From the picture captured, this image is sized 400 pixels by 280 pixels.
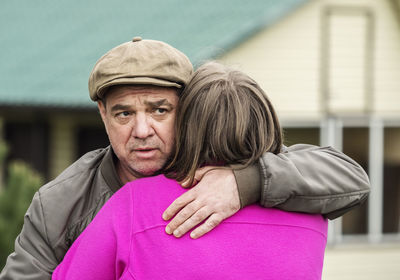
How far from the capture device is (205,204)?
1.89 metres

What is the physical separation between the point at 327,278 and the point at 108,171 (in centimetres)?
717

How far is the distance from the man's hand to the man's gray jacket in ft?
0.13

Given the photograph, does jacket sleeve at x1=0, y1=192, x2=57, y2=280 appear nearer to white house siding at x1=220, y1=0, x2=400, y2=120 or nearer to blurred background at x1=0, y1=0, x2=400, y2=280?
blurred background at x1=0, y1=0, x2=400, y2=280

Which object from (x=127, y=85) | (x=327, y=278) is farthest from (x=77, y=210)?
(x=327, y=278)

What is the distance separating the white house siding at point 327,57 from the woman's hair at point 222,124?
6.77 meters

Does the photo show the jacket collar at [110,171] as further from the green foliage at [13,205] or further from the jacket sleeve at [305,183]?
the green foliage at [13,205]

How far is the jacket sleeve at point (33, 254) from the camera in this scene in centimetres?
216

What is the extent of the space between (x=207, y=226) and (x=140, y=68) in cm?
66

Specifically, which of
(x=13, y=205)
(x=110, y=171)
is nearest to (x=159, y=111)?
(x=110, y=171)

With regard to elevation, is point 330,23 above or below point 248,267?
above

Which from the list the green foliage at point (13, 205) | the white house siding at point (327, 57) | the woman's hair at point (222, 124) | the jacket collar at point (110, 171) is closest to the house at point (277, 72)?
the white house siding at point (327, 57)

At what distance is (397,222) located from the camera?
10898 mm

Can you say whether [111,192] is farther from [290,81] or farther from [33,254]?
[290,81]

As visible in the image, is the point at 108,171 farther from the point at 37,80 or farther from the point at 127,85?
the point at 37,80
